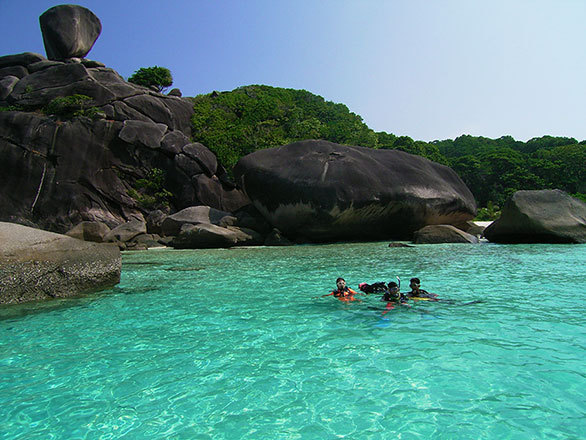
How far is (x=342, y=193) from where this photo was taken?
17.2 metres

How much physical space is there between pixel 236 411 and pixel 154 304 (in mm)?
4024

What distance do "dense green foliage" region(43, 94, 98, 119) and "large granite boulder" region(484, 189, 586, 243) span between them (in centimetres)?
2369

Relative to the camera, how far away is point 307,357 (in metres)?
3.93

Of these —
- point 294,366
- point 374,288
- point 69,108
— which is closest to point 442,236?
point 374,288

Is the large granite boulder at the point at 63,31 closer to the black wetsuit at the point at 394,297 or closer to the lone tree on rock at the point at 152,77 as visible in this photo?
the lone tree on rock at the point at 152,77

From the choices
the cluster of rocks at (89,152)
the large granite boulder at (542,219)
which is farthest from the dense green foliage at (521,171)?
the cluster of rocks at (89,152)

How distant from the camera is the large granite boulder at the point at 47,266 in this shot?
652cm

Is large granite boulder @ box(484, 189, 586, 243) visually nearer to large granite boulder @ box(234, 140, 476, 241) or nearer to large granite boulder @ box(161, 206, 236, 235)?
large granite boulder @ box(234, 140, 476, 241)

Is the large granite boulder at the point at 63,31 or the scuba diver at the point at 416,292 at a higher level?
the large granite boulder at the point at 63,31

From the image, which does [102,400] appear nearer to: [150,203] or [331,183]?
[331,183]

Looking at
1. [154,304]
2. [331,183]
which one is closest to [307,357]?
[154,304]

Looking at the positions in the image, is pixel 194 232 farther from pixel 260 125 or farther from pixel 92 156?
pixel 260 125

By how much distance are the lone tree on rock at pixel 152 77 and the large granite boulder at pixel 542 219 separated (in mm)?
32931

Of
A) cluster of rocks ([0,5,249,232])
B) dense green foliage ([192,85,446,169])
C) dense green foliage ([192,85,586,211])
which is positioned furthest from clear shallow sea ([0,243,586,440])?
dense green foliage ([192,85,586,211])
